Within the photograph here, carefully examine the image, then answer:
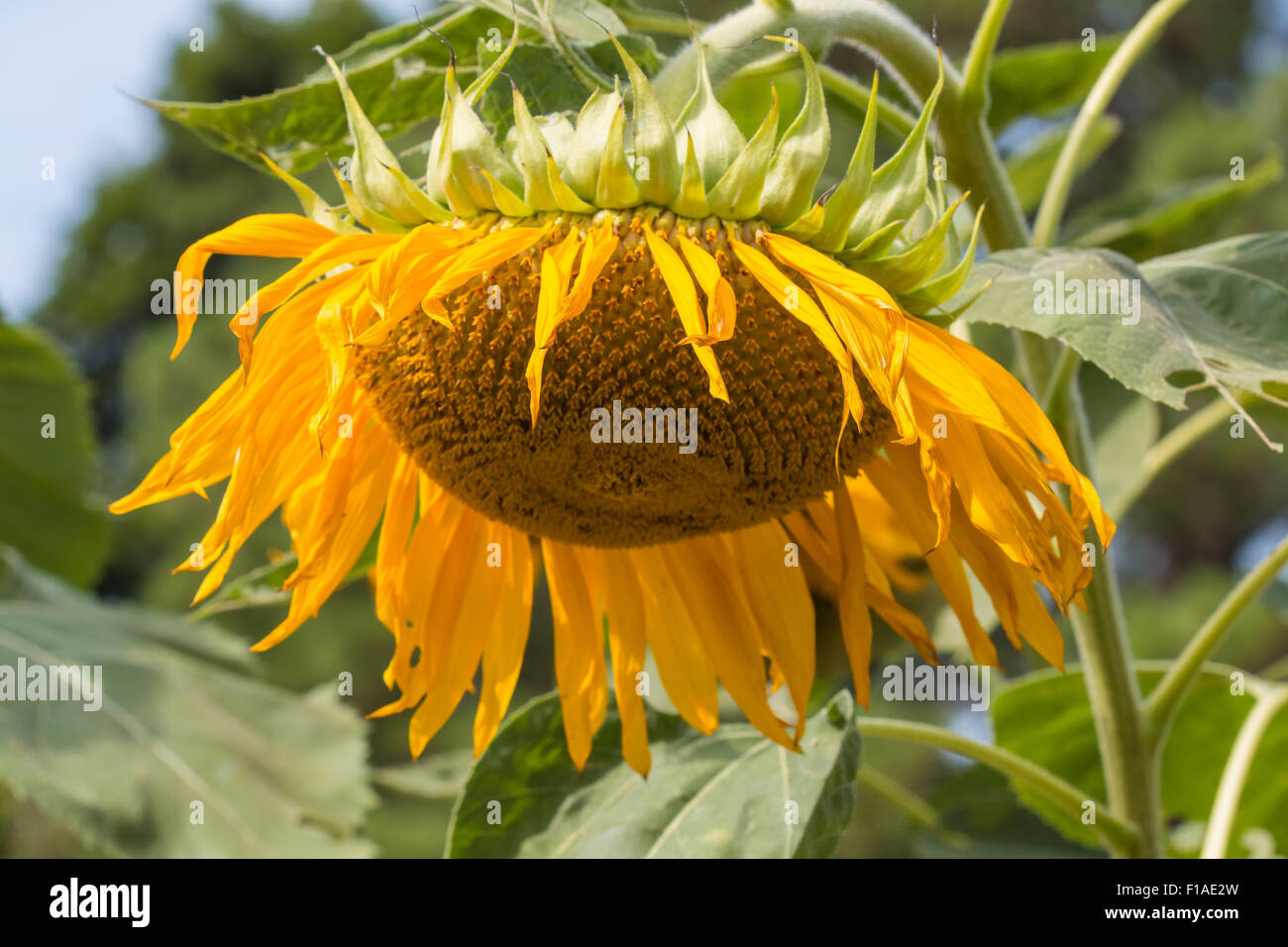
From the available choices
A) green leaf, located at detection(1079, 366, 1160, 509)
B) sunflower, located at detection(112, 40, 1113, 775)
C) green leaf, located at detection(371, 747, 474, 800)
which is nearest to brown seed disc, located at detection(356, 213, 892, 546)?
sunflower, located at detection(112, 40, 1113, 775)

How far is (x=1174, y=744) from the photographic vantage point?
1584 mm

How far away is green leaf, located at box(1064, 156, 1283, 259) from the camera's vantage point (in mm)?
1347

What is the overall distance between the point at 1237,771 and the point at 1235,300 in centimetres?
59

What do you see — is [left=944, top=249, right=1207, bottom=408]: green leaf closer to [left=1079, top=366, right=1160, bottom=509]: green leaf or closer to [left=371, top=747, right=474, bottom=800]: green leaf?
[left=1079, top=366, right=1160, bottom=509]: green leaf

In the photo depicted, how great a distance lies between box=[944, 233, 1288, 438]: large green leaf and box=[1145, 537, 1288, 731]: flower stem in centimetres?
32

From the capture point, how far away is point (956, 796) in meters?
1.73

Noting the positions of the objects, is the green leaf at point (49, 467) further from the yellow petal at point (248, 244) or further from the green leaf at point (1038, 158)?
the green leaf at point (1038, 158)

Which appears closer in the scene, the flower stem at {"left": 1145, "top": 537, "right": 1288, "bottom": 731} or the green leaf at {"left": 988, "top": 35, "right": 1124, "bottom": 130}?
the flower stem at {"left": 1145, "top": 537, "right": 1288, "bottom": 731}

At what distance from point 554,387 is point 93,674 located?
0.82 metres

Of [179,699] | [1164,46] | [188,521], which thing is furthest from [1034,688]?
[1164,46]

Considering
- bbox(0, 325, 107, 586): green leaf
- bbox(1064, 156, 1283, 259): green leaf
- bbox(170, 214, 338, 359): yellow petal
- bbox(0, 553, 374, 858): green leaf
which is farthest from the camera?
bbox(0, 325, 107, 586): green leaf

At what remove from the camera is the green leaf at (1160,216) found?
4.42 feet

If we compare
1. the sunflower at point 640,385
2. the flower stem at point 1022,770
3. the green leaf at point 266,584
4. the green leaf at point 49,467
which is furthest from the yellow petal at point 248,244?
the green leaf at point 49,467

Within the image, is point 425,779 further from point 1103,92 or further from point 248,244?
point 1103,92
